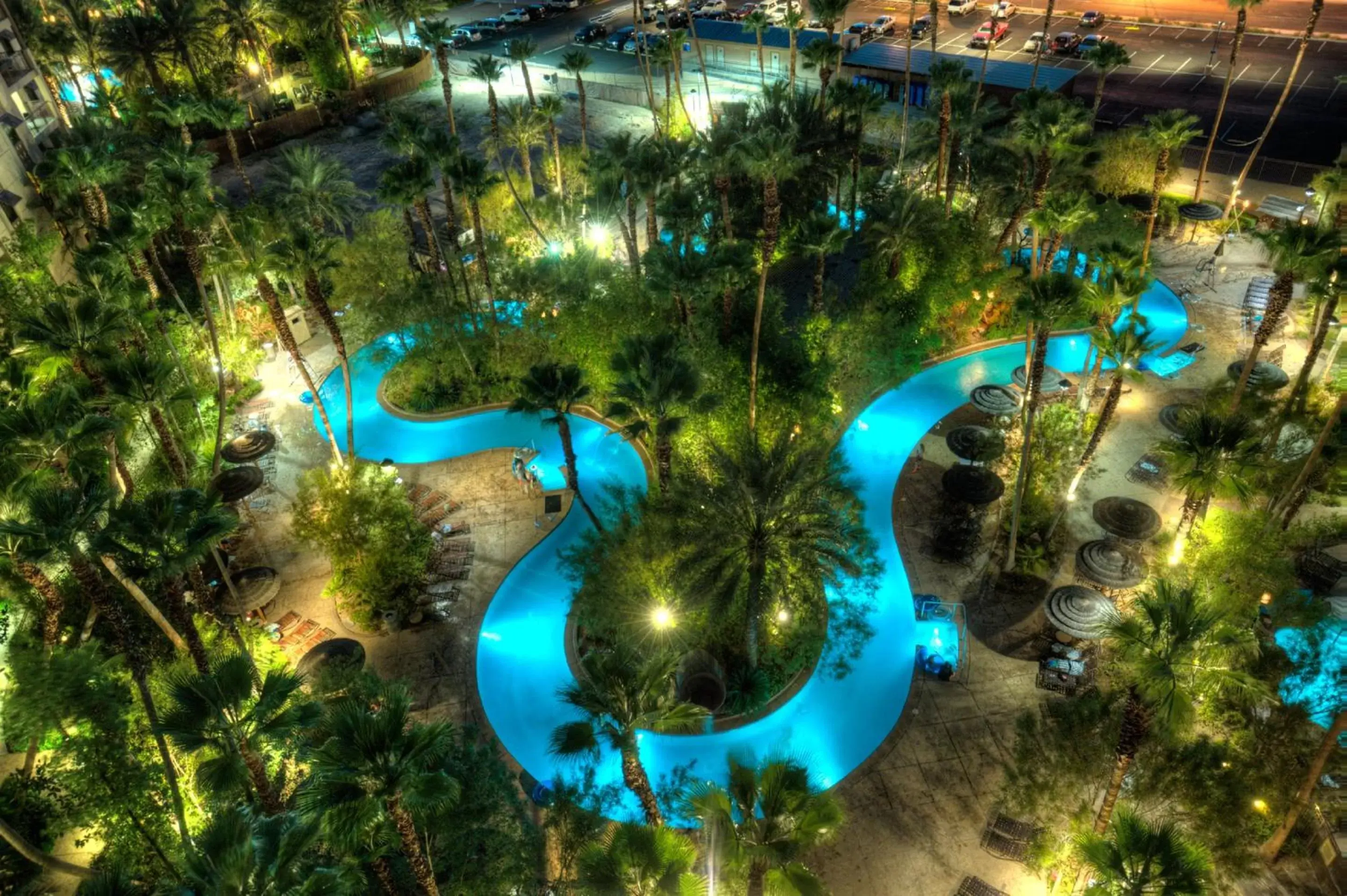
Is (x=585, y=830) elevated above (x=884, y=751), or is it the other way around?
(x=585, y=830)

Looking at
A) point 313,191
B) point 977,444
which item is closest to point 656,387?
point 977,444

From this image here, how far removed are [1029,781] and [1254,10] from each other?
8848 cm

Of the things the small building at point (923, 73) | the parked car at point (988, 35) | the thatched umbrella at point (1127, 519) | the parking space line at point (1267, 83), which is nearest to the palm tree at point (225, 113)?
the small building at point (923, 73)

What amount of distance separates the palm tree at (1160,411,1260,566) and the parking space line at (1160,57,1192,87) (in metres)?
55.3

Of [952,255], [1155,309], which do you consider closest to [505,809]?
[952,255]

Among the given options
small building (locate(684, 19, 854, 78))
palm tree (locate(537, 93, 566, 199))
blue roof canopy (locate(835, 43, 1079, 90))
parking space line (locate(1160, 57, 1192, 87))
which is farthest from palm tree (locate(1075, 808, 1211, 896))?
parking space line (locate(1160, 57, 1192, 87))

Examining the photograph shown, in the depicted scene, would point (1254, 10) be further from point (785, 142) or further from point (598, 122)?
point (785, 142)

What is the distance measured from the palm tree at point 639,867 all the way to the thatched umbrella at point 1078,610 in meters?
15.3

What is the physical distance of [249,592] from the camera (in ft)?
96.3

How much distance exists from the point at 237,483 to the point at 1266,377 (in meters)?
45.7

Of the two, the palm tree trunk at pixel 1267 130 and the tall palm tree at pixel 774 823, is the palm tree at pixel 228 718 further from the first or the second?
the palm tree trunk at pixel 1267 130

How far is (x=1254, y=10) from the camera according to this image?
75.1 m

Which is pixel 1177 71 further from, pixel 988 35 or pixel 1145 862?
pixel 1145 862

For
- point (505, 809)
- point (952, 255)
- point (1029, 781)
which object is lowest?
point (1029, 781)
